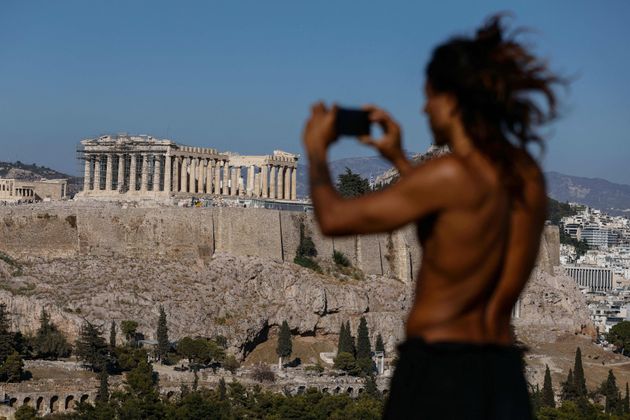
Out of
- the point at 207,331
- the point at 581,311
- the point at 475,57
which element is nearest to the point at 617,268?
the point at 581,311

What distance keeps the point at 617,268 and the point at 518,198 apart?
144m

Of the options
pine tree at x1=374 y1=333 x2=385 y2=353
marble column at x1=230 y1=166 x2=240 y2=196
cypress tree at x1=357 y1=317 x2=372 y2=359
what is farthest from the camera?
marble column at x1=230 y1=166 x2=240 y2=196

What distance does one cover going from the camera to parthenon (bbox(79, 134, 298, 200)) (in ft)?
→ 224

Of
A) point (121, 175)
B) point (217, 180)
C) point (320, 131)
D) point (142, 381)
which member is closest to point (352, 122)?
point (320, 131)

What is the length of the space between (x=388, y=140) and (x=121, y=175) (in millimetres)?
64912

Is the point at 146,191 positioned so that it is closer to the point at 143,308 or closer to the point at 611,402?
the point at 143,308

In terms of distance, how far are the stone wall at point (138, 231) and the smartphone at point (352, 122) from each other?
5556 centimetres

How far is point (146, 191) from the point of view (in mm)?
67188

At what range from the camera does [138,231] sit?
60.0 metres

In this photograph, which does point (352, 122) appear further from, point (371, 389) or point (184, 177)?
point (184, 177)

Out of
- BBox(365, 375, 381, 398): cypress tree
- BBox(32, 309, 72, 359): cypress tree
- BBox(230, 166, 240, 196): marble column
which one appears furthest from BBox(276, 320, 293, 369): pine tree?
BBox(230, 166, 240, 196): marble column

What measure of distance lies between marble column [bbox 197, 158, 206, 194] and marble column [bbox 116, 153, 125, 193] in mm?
3631

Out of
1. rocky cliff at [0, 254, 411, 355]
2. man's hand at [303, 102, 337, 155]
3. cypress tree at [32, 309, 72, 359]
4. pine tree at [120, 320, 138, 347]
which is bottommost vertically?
man's hand at [303, 102, 337, 155]

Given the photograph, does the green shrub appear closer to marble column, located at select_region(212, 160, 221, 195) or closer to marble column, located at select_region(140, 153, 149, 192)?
marble column, located at select_region(212, 160, 221, 195)
